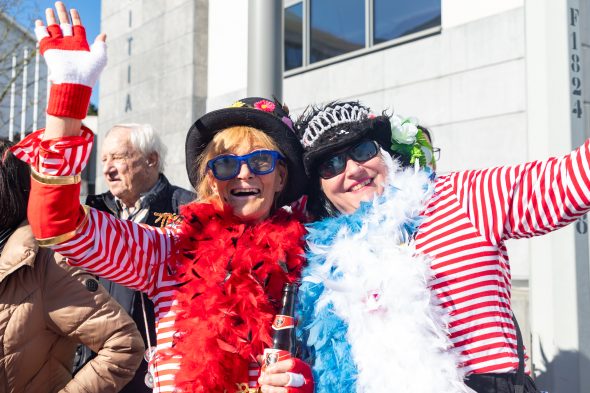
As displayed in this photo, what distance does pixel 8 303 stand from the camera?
2004 millimetres

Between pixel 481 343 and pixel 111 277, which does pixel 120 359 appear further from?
pixel 481 343

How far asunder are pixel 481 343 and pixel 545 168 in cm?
56

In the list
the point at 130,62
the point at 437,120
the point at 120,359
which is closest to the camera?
the point at 120,359

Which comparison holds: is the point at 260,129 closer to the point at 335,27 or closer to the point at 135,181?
the point at 135,181

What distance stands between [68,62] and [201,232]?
2.53 ft

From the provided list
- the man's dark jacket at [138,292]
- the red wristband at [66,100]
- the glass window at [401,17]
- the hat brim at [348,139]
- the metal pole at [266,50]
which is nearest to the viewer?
the red wristband at [66,100]

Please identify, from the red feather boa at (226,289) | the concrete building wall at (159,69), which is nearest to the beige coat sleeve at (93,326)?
the red feather boa at (226,289)

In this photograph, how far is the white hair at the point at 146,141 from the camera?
137 inches

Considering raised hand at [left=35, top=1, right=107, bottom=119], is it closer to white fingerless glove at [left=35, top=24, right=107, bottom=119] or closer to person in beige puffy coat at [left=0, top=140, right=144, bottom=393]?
white fingerless glove at [left=35, top=24, right=107, bottom=119]

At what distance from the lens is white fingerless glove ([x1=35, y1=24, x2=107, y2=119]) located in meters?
1.49

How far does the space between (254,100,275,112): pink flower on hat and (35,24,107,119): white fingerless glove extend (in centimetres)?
70

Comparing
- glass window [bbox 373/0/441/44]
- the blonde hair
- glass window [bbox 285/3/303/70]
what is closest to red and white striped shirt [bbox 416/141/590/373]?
the blonde hair

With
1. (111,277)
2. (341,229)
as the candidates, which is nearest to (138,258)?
(111,277)

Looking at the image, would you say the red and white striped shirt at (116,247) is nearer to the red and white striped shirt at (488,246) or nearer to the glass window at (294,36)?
the red and white striped shirt at (488,246)
